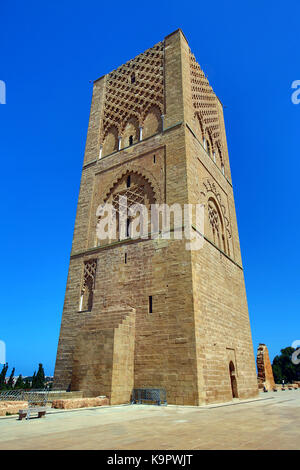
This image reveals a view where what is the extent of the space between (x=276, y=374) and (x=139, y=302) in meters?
44.5

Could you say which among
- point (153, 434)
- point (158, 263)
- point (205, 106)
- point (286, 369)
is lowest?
point (153, 434)

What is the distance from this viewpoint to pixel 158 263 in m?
11.0

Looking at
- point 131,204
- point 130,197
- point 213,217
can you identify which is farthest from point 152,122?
point 213,217

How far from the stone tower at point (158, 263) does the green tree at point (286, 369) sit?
38.2 metres

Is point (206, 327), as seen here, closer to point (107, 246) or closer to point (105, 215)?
point (107, 246)

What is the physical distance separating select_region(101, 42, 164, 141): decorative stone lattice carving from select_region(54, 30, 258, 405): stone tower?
0.07 metres

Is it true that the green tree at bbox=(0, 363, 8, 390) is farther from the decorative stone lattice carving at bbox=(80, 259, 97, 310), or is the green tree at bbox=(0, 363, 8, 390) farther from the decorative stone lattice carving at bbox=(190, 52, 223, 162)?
the decorative stone lattice carving at bbox=(190, 52, 223, 162)

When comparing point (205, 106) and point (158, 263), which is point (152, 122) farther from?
point (158, 263)

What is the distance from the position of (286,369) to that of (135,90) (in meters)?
46.3

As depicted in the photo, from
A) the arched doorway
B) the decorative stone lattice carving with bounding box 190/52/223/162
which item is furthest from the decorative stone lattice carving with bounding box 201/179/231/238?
the arched doorway

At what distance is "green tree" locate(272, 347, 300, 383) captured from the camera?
46.4 metres

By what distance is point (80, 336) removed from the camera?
33.8 ft

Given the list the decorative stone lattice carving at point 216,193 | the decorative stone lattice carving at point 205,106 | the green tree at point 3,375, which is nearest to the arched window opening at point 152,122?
the decorative stone lattice carving at point 205,106

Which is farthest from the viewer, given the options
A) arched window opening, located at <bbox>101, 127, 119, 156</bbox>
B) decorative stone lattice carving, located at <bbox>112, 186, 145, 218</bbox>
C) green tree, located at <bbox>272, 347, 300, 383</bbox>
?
green tree, located at <bbox>272, 347, 300, 383</bbox>
